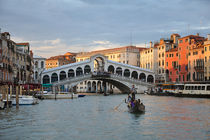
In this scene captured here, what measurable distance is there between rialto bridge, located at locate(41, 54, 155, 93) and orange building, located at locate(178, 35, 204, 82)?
509cm

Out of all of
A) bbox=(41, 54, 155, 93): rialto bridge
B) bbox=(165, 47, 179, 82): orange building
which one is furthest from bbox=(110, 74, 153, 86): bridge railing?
bbox=(165, 47, 179, 82): orange building

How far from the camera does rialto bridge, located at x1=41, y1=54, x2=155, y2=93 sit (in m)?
49.4

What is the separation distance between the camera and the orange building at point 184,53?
51.2 metres

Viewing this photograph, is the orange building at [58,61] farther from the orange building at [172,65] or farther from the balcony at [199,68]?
the balcony at [199,68]

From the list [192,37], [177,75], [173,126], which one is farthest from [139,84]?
[173,126]

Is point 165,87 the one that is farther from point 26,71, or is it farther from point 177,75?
point 26,71

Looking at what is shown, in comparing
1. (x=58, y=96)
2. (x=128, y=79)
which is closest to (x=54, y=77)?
(x=128, y=79)

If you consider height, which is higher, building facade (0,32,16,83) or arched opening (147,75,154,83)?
building facade (0,32,16,83)

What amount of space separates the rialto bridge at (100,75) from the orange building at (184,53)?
5090 millimetres

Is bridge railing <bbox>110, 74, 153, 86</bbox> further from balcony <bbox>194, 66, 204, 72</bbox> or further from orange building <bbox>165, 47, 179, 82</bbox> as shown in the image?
balcony <bbox>194, 66, 204, 72</bbox>

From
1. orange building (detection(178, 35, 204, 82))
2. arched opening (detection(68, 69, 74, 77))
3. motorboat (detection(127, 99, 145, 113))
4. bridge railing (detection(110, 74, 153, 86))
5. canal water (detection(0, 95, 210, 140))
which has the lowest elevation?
canal water (detection(0, 95, 210, 140))

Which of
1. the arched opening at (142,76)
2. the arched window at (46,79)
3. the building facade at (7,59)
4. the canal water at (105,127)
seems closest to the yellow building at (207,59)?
the arched opening at (142,76)

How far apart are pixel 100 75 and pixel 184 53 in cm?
1242

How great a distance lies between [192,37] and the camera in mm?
51375
